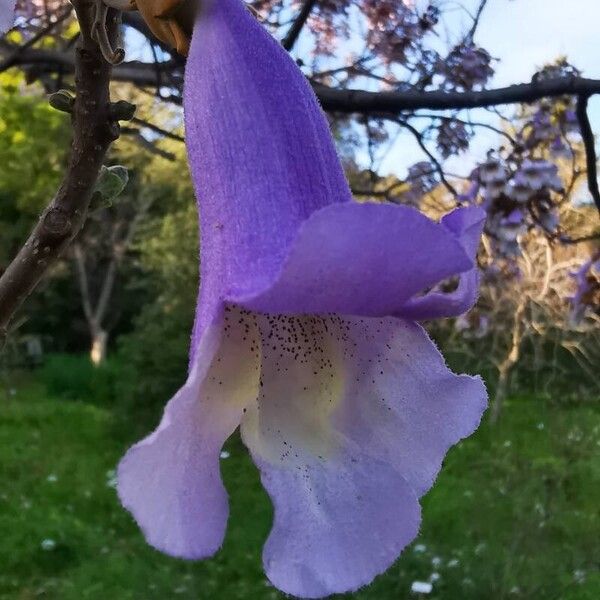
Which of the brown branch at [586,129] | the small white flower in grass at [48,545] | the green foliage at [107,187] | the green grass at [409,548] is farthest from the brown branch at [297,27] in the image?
the small white flower in grass at [48,545]

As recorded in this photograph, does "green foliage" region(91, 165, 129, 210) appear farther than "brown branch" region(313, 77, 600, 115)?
No

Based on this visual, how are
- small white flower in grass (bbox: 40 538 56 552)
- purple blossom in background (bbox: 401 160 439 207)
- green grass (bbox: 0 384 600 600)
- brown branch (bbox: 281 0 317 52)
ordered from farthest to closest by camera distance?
small white flower in grass (bbox: 40 538 56 552) → green grass (bbox: 0 384 600 600) → purple blossom in background (bbox: 401 160 439 207) → brown branch (bbox: 281 0 317 52)

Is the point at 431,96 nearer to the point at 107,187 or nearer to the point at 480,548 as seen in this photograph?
the point at 107,187

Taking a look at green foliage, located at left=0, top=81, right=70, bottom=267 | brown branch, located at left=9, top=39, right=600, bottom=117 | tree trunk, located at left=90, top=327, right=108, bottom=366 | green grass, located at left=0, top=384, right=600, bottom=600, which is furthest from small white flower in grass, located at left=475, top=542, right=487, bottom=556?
tree trunk, located at left=90, top=327, right=108, bottom=366

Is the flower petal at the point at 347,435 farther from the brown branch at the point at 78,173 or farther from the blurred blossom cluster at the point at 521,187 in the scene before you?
the blurred blossom cluster at the point at 521,187

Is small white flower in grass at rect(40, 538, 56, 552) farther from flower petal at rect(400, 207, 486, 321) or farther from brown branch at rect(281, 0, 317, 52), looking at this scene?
flower petal at rect(400, 207, 486, 321)

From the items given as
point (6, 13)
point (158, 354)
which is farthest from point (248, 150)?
point (158, 354)
